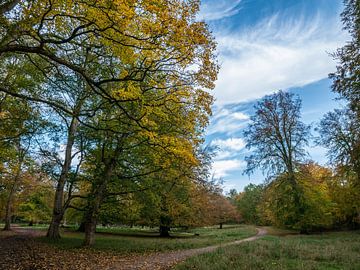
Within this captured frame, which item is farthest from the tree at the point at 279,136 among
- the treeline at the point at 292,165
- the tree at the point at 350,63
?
the tree at the point at 350,63

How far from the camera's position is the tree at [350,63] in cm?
1053

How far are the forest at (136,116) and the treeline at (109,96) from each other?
0.05m

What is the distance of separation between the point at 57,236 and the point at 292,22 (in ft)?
59.7

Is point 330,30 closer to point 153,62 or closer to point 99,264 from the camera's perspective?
point 153,62

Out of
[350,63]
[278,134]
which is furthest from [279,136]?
[350,63]

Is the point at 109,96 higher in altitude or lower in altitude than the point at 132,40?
lower

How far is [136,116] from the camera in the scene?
33.0 ft

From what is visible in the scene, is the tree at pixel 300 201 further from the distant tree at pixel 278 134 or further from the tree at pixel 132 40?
the tree at pixel 132 40

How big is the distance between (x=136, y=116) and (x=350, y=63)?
29.7ft

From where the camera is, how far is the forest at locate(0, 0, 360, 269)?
6.49 meters

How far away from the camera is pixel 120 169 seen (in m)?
14.9

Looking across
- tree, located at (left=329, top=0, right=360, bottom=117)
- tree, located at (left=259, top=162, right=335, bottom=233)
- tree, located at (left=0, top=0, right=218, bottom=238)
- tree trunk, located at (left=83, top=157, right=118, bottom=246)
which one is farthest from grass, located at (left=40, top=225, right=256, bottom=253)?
tree, located at (left=329, top=0, right=360, bottom=117)

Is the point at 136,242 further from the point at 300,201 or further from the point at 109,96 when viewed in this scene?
the point at 300,201

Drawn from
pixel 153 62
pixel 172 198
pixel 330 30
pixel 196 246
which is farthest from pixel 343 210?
pixel 153 62
